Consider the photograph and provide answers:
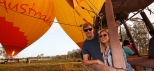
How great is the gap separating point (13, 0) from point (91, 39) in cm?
665

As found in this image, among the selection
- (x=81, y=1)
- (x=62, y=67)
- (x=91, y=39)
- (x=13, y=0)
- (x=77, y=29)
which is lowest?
(x=62, y=67)

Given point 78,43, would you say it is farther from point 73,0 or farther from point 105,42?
point 105,42

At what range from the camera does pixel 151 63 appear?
328cm

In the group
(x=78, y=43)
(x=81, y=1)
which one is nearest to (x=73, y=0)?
(x=81, y=1)

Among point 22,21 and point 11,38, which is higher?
point 22,21

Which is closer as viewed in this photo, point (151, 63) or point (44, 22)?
point (151, 63)

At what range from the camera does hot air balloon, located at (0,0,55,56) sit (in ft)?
30.1

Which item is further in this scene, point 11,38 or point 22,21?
point 11,38

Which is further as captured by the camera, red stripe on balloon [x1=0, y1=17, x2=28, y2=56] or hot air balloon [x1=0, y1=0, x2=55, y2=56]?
red stripe on balloon [x1=0, y1=17, x2=28, y2=56]

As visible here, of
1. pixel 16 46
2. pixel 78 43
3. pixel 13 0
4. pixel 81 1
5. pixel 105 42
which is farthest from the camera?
pixel 16 46

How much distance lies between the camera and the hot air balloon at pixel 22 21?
9.18 m

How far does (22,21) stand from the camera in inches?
380

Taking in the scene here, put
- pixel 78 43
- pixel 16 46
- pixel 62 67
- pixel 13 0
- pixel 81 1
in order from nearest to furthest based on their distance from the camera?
pixel 81 1 → pixel 13 0 → pixel 78 43 → pixel 16 46 → pixel 62 67

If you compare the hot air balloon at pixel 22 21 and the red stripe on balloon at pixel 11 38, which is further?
the red stripe on balloon at pixel 11 38
